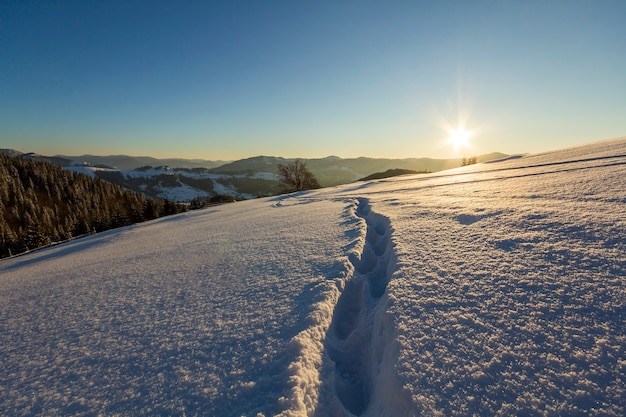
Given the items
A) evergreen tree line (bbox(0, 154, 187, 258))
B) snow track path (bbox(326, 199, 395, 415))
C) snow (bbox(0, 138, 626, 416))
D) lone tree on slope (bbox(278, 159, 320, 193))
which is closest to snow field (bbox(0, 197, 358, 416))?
snow (bbox(0, 138, 626, 416))

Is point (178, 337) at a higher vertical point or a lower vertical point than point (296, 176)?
lower

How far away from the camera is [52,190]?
11519 cm

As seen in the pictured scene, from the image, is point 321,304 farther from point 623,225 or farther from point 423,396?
point 623,225

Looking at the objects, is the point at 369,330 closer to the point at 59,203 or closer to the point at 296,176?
the point at 296,176

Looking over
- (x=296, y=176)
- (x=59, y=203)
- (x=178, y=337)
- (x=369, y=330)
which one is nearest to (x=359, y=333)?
(x=369, y=330)

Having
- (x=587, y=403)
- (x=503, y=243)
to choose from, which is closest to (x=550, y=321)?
(x=587, y=403)

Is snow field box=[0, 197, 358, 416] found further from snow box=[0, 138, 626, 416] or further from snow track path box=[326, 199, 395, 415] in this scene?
snow track path box=[326, 199, 395, 415]

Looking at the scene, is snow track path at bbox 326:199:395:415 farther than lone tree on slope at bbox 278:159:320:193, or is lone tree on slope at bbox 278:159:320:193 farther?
lone tree on slope at bbox 278:159:320:193

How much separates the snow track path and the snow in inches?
0.8

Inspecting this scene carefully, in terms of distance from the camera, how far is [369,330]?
3.34 m

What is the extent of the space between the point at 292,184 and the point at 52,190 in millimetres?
133021

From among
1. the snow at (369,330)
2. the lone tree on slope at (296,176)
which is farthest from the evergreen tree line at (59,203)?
the snow at (369,330)

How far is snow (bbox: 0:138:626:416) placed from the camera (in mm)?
2051

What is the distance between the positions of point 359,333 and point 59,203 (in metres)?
155
